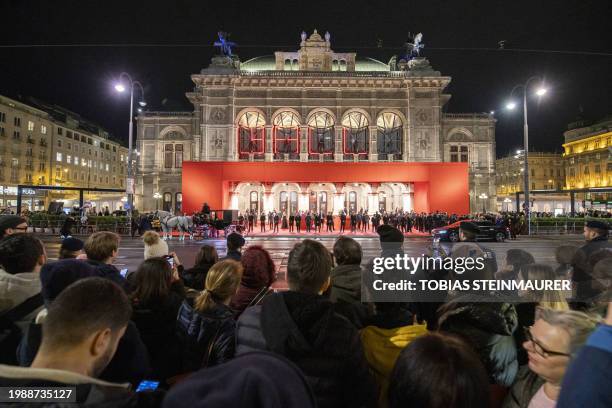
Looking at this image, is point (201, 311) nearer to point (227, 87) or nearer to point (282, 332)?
point (282, 332)

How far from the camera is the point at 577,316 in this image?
1810 mm

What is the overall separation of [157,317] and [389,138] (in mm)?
39291

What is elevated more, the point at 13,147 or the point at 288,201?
the point at 13,147

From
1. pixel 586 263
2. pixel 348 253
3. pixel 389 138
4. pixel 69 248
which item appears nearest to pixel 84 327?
pixel 348 253

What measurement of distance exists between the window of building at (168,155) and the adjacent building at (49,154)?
16.3m

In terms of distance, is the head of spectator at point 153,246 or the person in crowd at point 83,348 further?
the head of spectator at point 153,246

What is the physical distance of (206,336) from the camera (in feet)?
9.60

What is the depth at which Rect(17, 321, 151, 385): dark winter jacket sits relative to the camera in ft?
7.50

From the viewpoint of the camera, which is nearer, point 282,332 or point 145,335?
point 282,332

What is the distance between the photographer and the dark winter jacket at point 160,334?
309 centimetres

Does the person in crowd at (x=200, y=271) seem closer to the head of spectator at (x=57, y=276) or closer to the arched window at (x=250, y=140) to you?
the head of spectator at (x=57, y=276)

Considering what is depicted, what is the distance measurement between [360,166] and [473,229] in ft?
81.4

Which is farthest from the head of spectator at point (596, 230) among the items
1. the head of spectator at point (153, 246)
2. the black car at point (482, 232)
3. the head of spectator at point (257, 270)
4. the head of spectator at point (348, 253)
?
the black car at point (482, 232)

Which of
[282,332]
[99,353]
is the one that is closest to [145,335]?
[99,353]
